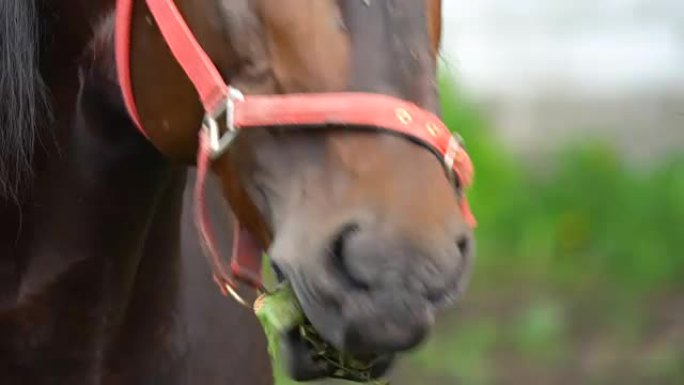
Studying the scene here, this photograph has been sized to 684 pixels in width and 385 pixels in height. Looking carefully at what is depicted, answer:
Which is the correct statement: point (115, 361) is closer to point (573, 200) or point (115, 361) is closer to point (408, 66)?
point (408, 66)

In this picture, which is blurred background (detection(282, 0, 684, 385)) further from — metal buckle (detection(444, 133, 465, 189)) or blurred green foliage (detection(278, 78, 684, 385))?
metal buckle (detection(444, 133, 465, 189))

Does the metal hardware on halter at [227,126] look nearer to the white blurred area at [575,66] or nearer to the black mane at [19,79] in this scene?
the black mane at [19,79]

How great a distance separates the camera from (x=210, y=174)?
1312 millimetres

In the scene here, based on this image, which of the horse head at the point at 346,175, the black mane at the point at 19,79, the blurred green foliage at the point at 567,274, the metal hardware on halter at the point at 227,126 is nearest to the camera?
the horse head at the point at 346,175

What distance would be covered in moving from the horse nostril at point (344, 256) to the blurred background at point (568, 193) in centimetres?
217

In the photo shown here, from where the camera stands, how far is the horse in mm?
1100

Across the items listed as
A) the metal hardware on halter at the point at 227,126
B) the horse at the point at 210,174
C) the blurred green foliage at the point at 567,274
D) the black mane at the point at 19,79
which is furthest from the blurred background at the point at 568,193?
the metal hardware on halter at the point at 227,126

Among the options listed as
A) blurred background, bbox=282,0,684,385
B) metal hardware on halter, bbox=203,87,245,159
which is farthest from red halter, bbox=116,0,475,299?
blurred background, bbox=282,0,684,385

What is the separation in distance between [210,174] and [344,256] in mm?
261

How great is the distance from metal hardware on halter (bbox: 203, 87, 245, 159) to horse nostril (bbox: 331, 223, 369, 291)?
0.52 ft

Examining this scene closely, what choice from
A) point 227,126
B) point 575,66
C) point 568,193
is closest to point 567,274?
point 568,193

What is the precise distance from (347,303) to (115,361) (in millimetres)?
501

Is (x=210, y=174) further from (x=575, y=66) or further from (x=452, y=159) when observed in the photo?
(x=575, y=66)

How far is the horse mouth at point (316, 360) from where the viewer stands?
46.4 inches
